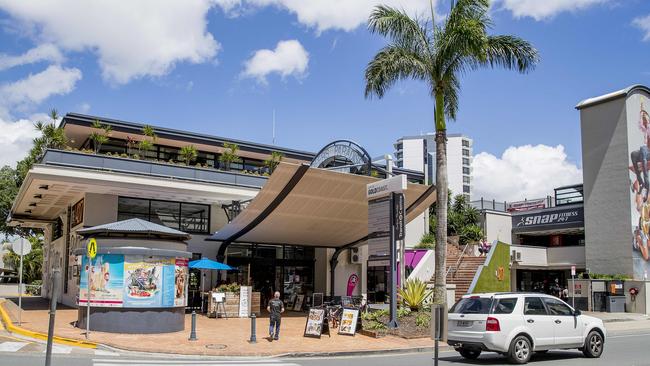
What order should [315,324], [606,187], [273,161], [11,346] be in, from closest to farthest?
[11,346] → [315,324] → [273,161] → [606,187]

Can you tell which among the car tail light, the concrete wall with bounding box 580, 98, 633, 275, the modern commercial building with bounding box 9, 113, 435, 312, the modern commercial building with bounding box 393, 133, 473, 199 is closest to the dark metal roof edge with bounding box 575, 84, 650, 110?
the concrete wall with bounding box 580, 98, 633, 275

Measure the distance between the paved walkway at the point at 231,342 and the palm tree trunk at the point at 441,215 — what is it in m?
1.94

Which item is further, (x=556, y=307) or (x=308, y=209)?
(x=308, y=209)

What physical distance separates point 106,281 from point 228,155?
14.4 metres

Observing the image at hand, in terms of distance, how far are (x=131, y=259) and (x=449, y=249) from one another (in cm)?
2555

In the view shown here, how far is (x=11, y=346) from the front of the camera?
15.4 meters

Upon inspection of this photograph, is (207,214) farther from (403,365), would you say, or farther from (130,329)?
(403,365)

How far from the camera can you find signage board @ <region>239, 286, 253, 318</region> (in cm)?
2602

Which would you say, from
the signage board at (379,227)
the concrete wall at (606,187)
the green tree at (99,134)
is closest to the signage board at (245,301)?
the signage board at (379,227)

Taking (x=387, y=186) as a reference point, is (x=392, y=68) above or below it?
above

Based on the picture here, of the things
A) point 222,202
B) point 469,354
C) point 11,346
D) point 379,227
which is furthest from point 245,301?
point 469,354

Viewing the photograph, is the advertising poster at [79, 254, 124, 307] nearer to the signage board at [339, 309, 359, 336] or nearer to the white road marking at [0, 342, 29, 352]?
the white road marking at [0, 342, 29, 352]

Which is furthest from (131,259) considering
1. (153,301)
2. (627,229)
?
(627,229)

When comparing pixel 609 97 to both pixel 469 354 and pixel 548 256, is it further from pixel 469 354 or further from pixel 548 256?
pixel 469 354
